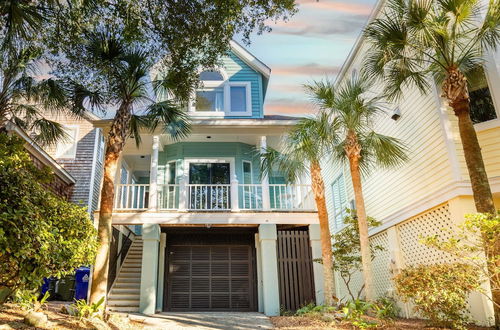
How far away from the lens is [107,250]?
8.34m

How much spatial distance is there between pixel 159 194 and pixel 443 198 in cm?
915

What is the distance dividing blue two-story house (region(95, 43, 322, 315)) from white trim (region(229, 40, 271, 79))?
40 mm

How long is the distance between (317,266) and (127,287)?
6.12 metres

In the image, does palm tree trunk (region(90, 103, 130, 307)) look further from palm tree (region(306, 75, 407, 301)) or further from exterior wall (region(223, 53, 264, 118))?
exterior wall (region(223, 53, 264, 118))

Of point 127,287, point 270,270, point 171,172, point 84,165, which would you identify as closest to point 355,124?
point 270,270

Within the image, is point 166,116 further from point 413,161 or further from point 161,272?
point 413,161

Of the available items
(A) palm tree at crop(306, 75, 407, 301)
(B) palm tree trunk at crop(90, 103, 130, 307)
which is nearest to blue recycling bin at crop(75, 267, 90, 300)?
(B) palm tree trunk at crop(90, 103, 130, 307)

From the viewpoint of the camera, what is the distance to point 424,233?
379 inches

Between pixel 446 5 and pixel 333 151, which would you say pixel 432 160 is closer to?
pixel 333 151

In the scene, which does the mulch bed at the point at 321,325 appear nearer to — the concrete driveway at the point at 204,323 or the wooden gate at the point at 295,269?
the concrete driveway at the point at 204,323

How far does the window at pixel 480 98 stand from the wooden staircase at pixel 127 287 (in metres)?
10.6

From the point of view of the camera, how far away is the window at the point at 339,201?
50.7ft

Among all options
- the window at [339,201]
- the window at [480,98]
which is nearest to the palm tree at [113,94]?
the window at [480,98]

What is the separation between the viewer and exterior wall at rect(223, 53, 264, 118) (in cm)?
1474
